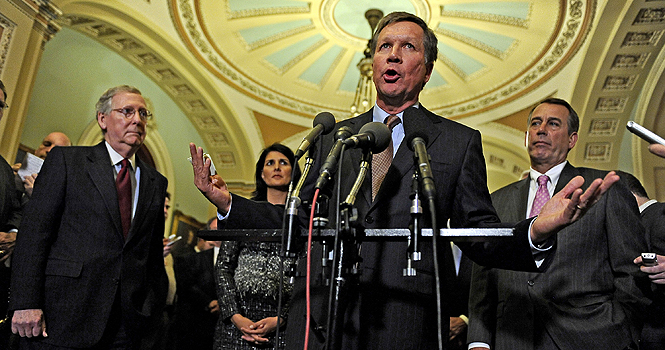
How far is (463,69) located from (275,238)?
344 inches

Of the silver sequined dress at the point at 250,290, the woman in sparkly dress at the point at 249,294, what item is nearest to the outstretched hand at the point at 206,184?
the woman in sparkly dress at the point at 249,294

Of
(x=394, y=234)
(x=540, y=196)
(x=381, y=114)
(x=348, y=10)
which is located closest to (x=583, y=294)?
(x=540, y=196)

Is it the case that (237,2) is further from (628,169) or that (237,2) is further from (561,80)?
(628,169)

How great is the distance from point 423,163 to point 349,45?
27.2 feet

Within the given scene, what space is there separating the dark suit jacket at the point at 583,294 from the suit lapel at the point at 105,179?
5.53ft

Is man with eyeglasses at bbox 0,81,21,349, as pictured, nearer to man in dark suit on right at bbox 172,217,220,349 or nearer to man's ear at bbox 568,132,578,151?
man in dark suit on right at bbox 172,217,220,349

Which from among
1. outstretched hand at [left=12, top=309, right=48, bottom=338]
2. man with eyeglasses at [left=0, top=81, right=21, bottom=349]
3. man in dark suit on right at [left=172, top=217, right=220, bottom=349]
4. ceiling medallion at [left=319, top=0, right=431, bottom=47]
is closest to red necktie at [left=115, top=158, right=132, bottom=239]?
outstretched hand at [left=12, top=309, right=48, bottom=338]

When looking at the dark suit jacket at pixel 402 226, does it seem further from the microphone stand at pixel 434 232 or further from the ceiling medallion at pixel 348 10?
the ceiling medallion at pixel 348 10

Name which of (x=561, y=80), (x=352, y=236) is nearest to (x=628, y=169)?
(x=561, y=80)

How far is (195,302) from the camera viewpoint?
4523mm

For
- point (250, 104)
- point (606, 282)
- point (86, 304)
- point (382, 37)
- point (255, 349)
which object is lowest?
point (255, 349)

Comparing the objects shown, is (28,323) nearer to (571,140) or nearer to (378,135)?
(378,135)

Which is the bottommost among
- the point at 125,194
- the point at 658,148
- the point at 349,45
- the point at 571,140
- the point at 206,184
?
the point at 206,184

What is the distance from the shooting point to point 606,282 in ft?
7.00
